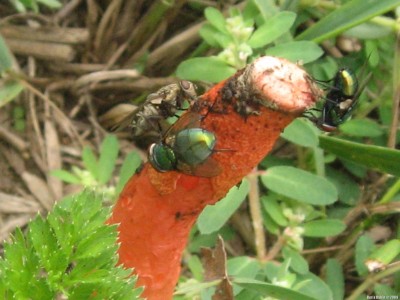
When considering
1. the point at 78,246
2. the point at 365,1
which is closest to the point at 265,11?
the point at 365,1

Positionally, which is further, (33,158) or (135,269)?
(33,158)

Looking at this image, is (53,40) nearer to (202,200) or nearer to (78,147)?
(78,147)

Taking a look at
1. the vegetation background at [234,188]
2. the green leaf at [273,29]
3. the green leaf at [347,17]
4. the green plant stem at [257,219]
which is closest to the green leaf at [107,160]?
the vegetation background at [234,188]

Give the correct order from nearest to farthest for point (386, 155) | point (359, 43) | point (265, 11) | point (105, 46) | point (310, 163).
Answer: point (386, 155), point (265, 11), point (310, 163), point (359, 43), point (105, 46)

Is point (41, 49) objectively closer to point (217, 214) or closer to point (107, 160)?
point (107, 160)

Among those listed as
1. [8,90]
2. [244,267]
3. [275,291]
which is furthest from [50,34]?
[275,291]

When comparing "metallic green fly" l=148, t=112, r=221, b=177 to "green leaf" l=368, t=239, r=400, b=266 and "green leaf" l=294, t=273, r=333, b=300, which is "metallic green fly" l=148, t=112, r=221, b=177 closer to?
"green leaf" l=294, t=273, r=333, b=300
